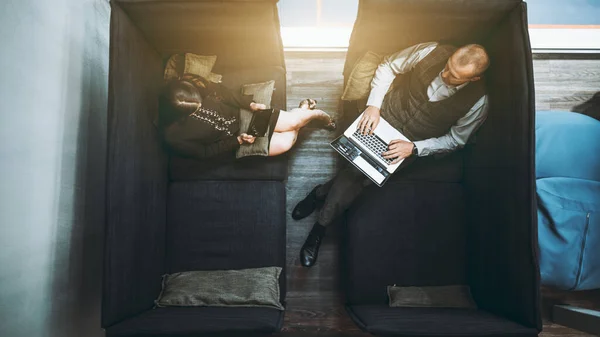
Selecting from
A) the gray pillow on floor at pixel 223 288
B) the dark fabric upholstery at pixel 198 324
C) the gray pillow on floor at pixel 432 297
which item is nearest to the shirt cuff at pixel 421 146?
the gray pillow on floor at pixel 432 297

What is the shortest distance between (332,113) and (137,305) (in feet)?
4.91

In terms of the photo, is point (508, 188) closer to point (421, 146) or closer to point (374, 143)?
point (421, 146)

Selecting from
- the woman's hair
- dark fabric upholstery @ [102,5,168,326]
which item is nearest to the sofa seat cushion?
the woman's hair

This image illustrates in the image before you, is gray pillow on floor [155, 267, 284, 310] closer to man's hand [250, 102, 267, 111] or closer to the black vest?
man's hand [250, 102, 267, 111]

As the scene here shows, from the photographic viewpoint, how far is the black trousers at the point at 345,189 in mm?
1904

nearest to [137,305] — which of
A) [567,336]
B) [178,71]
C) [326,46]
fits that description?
[178,71]

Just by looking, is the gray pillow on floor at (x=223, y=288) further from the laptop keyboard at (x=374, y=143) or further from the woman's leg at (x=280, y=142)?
the laptop keyboard at (x=374, y=143)

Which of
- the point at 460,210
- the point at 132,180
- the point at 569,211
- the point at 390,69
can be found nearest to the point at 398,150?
the point at 390,69

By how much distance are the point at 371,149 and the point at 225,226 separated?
33.6 inches

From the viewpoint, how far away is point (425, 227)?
1.92 metres

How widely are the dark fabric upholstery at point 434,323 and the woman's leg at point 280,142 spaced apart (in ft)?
2.87

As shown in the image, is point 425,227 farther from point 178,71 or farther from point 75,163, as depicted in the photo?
point 75,163

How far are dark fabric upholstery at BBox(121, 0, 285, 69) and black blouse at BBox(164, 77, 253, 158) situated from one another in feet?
0.71

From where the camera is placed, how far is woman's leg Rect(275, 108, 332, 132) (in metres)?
1.93
